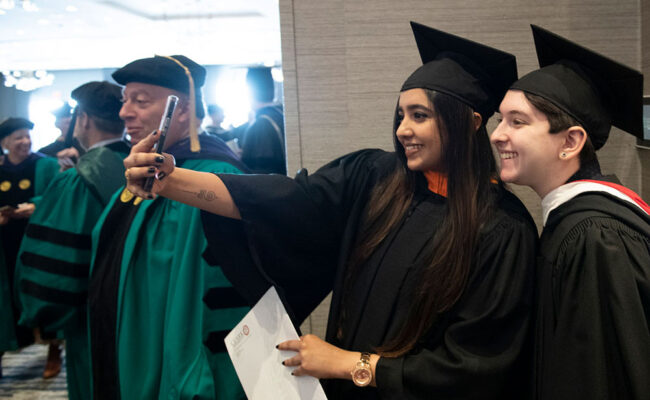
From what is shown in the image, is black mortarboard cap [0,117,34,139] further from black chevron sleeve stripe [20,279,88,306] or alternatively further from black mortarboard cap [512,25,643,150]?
black mortarboard cap [512,25,643,150]

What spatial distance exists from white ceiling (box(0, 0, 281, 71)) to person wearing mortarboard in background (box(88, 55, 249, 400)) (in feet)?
29.6

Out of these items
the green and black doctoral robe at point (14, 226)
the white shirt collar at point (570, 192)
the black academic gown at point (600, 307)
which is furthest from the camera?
the green and black doctoral robe at point (14, 226)

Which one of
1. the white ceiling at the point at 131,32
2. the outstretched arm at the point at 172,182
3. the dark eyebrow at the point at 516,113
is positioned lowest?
the outstretched arm at the point at 172,182

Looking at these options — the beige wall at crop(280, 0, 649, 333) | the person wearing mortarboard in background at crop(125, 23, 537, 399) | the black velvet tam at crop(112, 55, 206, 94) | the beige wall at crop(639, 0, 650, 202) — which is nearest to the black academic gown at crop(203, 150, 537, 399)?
the person wearing mortarboard in background at crop(125, 23, 537, 399)

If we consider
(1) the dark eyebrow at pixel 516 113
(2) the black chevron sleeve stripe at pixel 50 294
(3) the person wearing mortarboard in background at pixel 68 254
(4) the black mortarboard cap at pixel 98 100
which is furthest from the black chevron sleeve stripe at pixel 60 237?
(1) the dark eyebrow at pixel 516 113

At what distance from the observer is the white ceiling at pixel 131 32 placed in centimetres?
1024

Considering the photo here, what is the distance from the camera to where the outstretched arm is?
54.1 inches

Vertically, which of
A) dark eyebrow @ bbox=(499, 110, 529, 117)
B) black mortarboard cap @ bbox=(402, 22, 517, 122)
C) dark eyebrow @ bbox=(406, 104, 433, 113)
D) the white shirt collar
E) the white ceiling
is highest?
the white ceiling

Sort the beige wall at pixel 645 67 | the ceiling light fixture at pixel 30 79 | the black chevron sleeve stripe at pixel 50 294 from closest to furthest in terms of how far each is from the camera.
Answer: the beige wall at pixel 645 67, the black chevron sleeve stripe at pixel 50 294, the ceiling light fixture at pixel 30 79

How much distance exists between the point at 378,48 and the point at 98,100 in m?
1.47

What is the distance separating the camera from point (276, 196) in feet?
4.98

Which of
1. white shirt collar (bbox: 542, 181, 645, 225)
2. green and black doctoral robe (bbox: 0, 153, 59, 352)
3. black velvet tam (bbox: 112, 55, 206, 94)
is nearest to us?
white shirt collar (bbox: 542, 181, 645, 225)

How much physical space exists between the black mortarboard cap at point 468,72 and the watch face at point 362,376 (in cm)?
75

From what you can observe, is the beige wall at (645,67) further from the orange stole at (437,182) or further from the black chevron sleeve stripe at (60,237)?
the black chevron sleeve stripe at (60,237)
